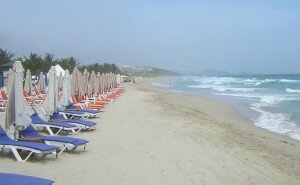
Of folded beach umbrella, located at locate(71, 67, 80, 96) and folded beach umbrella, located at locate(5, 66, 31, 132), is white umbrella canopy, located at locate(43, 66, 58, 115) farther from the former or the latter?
folded beach umbrella, located at locate(71, 67, 80, 96)

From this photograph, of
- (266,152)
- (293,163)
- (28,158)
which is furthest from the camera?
(266,152)

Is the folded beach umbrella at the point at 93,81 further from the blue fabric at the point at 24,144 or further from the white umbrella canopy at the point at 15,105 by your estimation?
the blue fabric at the point at 24,144


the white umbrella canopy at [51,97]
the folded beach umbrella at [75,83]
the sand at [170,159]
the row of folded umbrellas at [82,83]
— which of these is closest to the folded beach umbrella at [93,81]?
the row of folded umbrellas at [82,83]

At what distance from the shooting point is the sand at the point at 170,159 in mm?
6672

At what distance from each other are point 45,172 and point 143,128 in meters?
5.93

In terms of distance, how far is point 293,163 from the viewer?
345 inches

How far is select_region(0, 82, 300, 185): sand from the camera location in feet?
21.9

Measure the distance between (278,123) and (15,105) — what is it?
11119mm

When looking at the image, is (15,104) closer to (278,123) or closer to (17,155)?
(17,155)

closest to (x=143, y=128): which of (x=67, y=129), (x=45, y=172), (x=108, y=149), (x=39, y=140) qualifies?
(x=67, y=129)

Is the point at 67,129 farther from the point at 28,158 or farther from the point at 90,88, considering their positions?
the point at 90,88

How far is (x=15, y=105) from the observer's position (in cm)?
830

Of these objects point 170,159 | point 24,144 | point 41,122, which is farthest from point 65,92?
point 170,159

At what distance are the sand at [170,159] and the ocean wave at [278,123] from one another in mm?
1277
